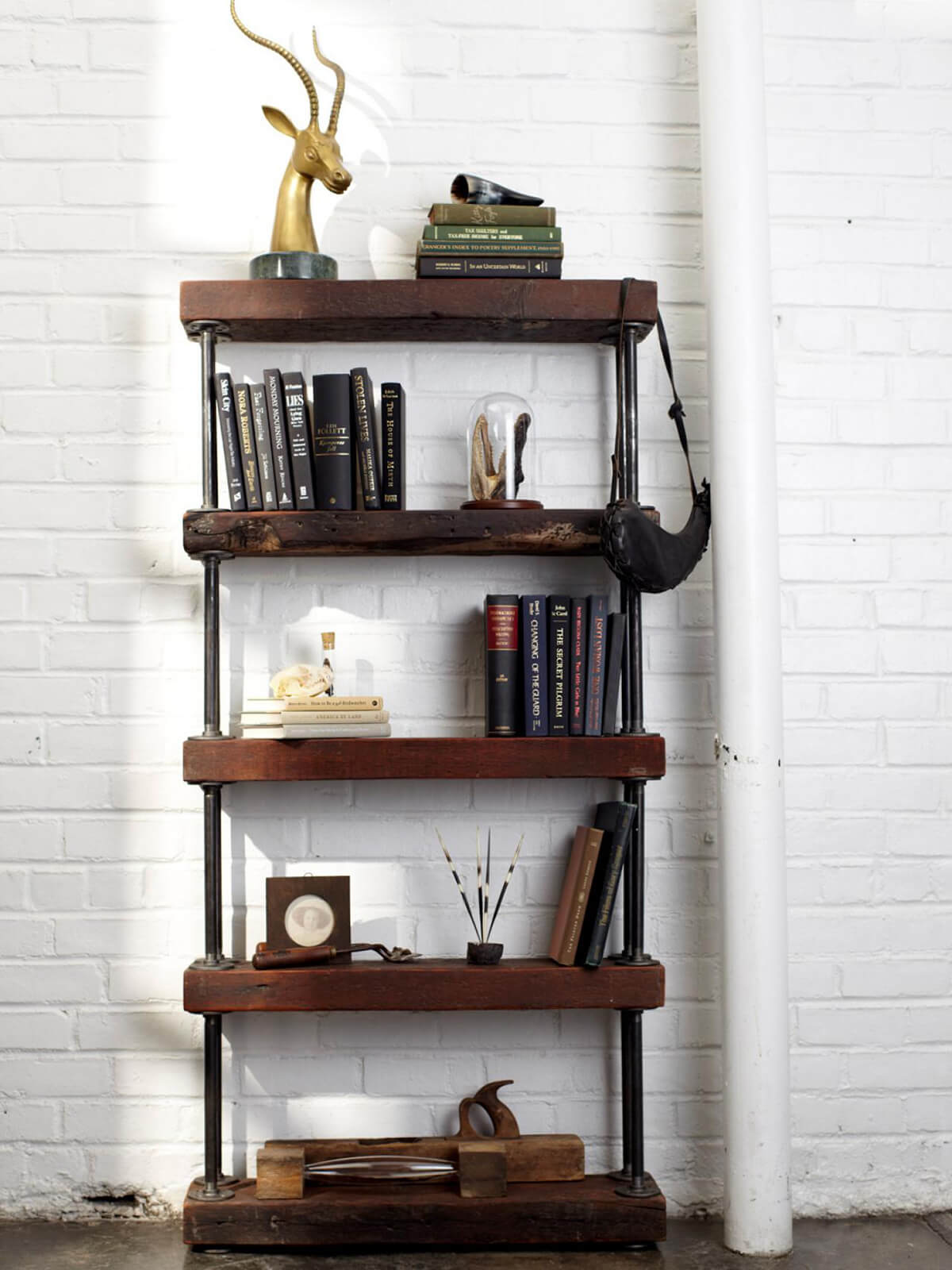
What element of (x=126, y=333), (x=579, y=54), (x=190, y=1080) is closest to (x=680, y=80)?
(x=579, y=54)

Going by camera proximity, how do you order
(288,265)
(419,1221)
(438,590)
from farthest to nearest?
(438,590)
(288,265)
(419,1221)

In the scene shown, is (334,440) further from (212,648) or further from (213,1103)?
(213,1103)

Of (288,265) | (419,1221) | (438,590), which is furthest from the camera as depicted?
(438,590)

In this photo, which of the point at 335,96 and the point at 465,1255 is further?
the point at 335,96

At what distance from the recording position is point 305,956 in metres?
2.16

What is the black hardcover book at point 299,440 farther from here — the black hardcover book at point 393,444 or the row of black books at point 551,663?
the row of black books at point 551,663

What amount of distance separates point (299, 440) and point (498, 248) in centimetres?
50

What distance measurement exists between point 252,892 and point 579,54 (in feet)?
5.69

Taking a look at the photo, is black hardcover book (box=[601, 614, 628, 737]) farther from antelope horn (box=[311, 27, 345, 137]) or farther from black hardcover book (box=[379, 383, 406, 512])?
antelope horn (box=[311, 27, 345, 137])

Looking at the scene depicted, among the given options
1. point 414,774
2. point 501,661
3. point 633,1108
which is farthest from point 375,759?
point 633,1108

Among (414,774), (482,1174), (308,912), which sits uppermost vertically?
(414,774)

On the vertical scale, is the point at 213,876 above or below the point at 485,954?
above

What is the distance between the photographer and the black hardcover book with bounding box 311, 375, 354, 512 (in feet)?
7.17

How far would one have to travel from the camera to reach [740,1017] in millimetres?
2164
